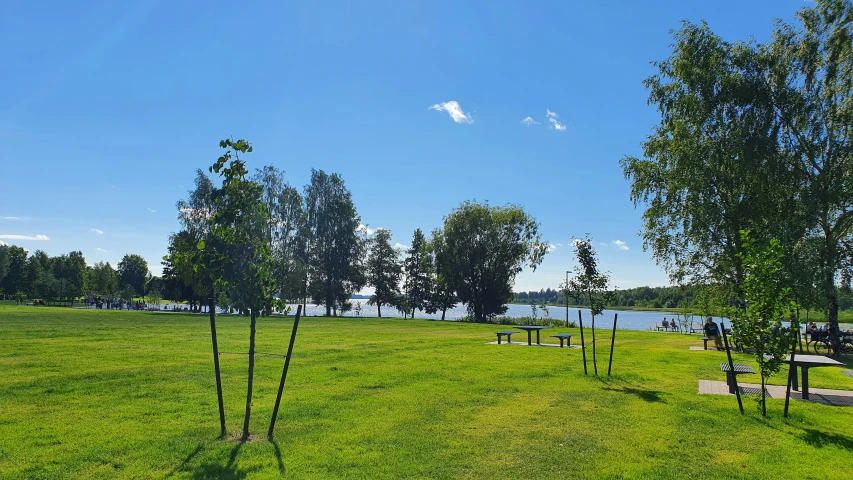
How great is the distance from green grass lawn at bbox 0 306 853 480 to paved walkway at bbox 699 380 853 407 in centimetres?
45

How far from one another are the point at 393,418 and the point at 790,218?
18.4 metres

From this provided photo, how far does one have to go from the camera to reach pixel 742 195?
760 inches

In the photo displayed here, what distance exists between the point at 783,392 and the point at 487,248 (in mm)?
36644

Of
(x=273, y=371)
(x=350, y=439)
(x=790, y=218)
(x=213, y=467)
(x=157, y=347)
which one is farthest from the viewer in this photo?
(x=790, y=218)

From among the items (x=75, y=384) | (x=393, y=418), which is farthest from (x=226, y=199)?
(x=75, y=384)

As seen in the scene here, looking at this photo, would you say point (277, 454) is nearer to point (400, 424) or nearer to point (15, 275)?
point (400, 424)

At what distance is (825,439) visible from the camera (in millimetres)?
6305

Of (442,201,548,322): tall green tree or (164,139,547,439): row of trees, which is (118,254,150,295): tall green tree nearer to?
(164,139,547,439): row of trees

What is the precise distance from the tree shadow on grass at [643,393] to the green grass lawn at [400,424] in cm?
2

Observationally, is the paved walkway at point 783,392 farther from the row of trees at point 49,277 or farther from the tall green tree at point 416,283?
the row of trees at point 49,277

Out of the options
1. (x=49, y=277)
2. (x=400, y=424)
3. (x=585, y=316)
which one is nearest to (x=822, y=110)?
(x=400, y=424)

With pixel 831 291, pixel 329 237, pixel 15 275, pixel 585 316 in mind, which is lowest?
pixel 585 316

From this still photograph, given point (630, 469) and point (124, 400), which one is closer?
point (630, 469)

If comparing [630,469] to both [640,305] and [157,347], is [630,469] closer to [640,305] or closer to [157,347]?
[157,347]
